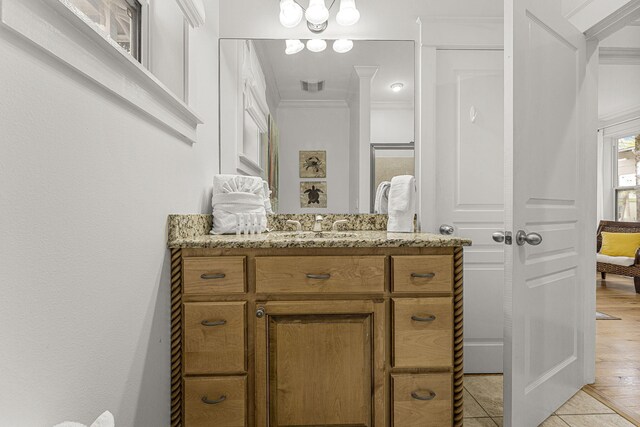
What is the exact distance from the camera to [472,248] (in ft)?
7.59

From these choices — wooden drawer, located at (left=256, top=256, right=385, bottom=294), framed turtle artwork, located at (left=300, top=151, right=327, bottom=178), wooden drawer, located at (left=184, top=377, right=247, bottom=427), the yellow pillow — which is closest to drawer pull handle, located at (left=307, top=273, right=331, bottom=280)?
wooden drawer, located at (left=256, top=256, right=385, bottom=294)

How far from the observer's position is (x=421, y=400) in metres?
1.52

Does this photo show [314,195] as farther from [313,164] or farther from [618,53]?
[618,53]

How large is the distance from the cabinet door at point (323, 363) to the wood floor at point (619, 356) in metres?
1.34

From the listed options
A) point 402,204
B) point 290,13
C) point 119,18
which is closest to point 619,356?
point 402,204

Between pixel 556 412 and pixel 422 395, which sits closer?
pixel 422 395

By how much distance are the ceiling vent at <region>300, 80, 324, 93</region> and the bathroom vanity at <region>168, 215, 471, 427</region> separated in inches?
43.4

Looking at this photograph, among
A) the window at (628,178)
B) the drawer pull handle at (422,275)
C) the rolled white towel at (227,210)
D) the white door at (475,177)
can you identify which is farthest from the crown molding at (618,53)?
the window at (628,178)

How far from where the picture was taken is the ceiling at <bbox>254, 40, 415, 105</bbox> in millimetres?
2215

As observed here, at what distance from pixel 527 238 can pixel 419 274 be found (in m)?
0.47

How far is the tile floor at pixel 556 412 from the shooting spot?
175 centimetres

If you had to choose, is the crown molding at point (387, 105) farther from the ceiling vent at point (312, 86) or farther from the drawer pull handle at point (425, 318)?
the drawer pull handle at point (425, 318)

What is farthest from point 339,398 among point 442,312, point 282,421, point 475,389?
point 475,389

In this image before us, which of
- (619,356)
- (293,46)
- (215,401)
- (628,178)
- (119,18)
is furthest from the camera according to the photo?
(628,178)
